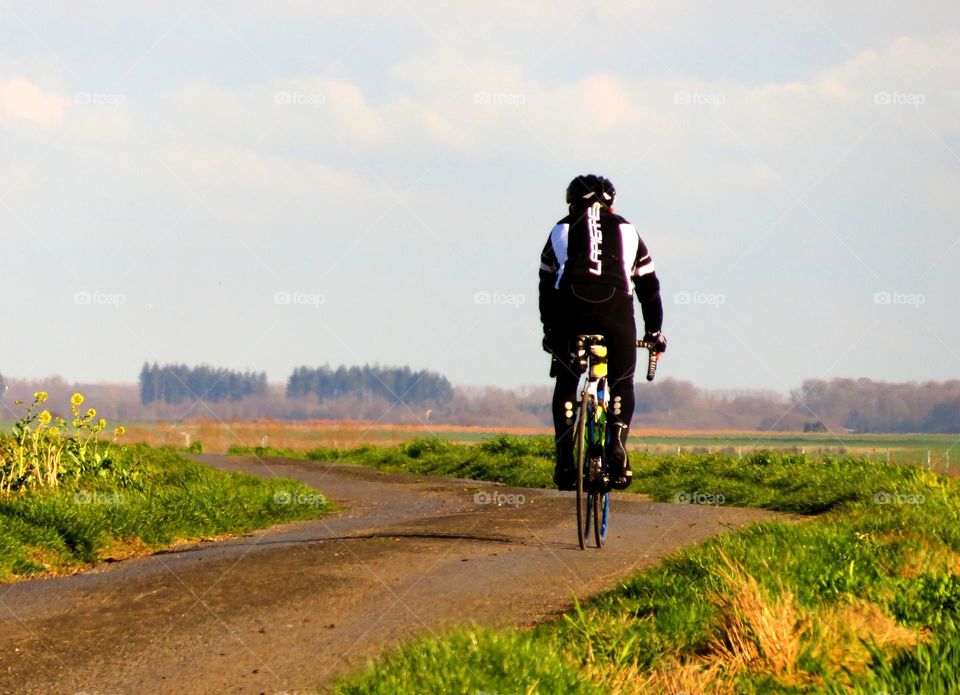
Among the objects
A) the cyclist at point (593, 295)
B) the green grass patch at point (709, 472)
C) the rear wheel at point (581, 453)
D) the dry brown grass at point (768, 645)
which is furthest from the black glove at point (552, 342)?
the green grass patch at point (709, 472)

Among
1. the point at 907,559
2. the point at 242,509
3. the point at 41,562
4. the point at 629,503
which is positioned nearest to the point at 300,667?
the point at 907,559

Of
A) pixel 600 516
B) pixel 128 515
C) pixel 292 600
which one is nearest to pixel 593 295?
pixel 600 516

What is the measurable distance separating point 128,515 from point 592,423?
5.81 m

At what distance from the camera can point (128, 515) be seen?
12219 millimetres

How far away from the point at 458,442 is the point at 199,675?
25240 millimetres

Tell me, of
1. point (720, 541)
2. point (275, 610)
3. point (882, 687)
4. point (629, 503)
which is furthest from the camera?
point (629, 503)

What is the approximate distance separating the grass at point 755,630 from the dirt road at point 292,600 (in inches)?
28.0

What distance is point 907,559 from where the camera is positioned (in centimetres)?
790

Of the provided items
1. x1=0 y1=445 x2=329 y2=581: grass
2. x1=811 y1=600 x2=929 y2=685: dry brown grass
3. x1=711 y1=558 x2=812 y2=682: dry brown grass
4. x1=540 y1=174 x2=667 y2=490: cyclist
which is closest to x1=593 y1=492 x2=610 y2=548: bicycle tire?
x1=540 y1=174 x2=667 y2=490: cyclist

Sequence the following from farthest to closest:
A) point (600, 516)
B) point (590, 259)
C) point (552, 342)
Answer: point (600, 516)
point (552, 342)
point (590, 259)

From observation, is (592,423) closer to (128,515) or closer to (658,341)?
(658,341)

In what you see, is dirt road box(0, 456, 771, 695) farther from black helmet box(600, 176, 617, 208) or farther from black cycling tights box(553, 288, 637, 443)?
black helmet box(600, 176, 617, 208)

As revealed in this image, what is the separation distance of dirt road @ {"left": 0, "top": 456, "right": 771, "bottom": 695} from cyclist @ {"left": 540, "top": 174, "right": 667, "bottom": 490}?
106 centimetres

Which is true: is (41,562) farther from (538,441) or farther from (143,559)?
(538,441)
